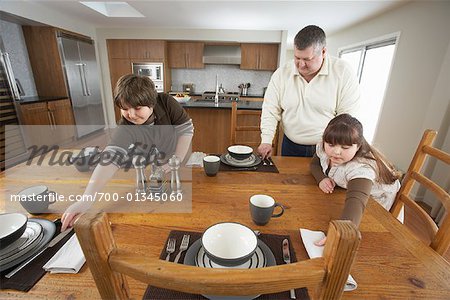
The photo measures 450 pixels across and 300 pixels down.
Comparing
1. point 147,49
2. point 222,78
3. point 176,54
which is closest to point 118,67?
point 147,49

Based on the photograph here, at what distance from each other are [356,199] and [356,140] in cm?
29

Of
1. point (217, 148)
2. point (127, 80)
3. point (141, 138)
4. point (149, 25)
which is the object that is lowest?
point (217, 148)

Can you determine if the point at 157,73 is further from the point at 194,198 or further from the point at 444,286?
the point at 444,286

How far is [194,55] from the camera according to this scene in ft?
18.5

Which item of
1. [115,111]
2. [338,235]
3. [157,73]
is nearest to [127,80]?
[338,235]

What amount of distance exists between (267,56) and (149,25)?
9.56 feet

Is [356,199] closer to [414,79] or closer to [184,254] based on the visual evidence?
[184,254]

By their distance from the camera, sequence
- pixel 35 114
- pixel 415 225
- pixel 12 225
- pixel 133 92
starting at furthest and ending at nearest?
1. pixel 35 114
2. pixel 415 225
3. pixel 133 92
4. pixel 12 225

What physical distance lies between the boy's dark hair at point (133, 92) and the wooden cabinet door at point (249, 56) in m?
4.97

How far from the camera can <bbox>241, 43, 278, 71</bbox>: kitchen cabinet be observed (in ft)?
18.1

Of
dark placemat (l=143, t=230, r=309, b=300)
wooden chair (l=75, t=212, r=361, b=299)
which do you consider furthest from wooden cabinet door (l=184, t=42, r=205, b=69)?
Answer: wooden chair (l=75, t=212, r=361, b=299)

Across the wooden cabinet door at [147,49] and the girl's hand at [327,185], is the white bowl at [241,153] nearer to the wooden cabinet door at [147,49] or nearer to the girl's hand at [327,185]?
the girl's hand at [327,185]

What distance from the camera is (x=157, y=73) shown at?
18.1ft

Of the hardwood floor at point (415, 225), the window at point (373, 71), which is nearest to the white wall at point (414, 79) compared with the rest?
the window at point (373, 71)
